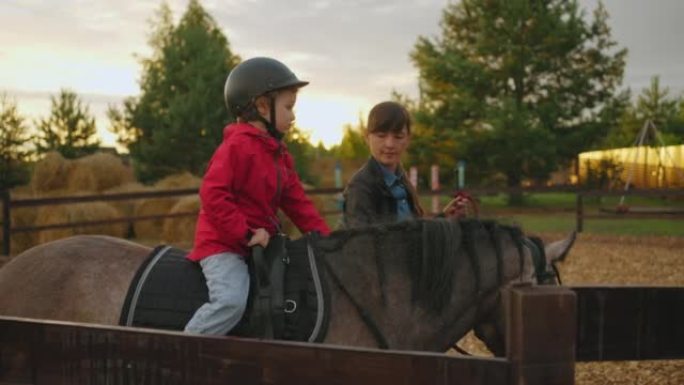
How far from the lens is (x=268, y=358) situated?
167cm

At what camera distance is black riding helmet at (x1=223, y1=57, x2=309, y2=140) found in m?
2.91

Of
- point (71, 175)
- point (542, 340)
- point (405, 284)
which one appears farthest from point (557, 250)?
point (71, 175)

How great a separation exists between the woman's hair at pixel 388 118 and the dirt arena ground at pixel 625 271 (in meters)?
2.02

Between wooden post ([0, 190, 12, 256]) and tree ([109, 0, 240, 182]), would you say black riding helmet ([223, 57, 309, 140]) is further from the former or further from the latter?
tree ([109, 0, 240, 182])

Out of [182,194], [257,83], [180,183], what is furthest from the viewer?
[180,183]

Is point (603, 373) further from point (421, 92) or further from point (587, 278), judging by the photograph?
point (421, 92)

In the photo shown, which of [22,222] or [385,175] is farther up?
[385,175]

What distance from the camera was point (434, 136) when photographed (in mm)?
31547

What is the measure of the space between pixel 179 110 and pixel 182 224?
12.0 meters

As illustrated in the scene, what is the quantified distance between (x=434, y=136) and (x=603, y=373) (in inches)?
1053

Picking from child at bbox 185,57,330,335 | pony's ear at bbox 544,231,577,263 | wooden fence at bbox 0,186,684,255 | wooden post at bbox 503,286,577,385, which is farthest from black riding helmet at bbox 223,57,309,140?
A: wooden fence at bbox 0,186,684,255

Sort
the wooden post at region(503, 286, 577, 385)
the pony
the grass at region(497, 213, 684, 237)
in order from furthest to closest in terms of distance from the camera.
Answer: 1. the grass at region(497, 213, 684, 237)
2. the pony
3. the wooden post at region(503, 286, 577, 385)

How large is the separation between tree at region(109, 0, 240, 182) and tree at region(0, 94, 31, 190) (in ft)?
14.7

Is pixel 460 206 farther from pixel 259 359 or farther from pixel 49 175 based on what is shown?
pixel 49 175
